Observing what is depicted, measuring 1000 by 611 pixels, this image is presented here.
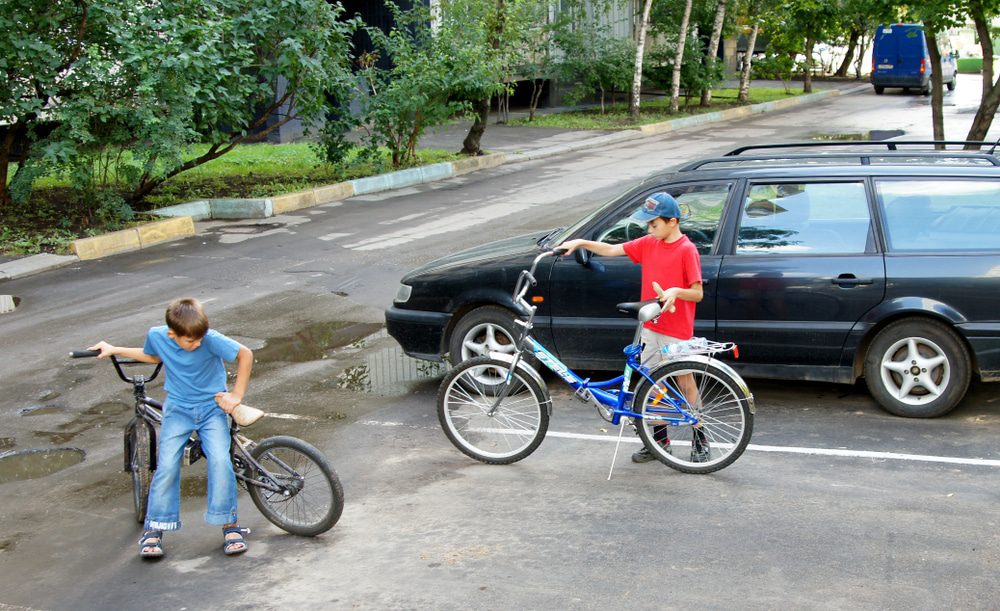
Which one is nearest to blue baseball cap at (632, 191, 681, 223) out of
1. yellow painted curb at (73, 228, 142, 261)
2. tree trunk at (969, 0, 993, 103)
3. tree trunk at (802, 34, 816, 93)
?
yellow painted curb at (73, 228, 142, 261)

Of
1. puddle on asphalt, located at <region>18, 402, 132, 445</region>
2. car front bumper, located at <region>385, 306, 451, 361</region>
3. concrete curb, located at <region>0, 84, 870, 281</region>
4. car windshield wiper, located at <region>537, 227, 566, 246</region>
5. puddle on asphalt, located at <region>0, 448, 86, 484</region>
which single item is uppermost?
car windshield wiper, located at <region>537, 227, 566, 246</region>

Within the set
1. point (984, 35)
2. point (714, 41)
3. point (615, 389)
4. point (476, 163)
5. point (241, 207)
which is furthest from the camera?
point (714, 41)

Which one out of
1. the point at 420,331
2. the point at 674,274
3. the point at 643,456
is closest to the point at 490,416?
the point at 643,456

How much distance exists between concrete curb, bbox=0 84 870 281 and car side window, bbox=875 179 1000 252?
10.1 meters

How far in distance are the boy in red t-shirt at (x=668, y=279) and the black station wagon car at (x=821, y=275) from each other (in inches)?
42.3

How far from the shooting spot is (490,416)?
259 inches

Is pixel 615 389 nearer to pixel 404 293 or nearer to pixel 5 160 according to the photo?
pixel 404 293

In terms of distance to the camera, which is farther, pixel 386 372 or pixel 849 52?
pixel 849 52

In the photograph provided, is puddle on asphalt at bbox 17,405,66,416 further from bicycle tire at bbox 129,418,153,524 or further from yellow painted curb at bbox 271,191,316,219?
yellow painted curb at bbox 271,191,316,219

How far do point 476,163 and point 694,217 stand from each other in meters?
14.9

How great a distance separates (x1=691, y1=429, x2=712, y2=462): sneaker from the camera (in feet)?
20.7

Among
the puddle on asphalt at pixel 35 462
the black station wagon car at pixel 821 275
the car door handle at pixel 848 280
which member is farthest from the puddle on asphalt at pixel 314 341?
the car door handle at pixel 848 280

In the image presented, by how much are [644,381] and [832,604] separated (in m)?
1.92

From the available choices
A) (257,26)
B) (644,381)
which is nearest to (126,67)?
(257,26)
